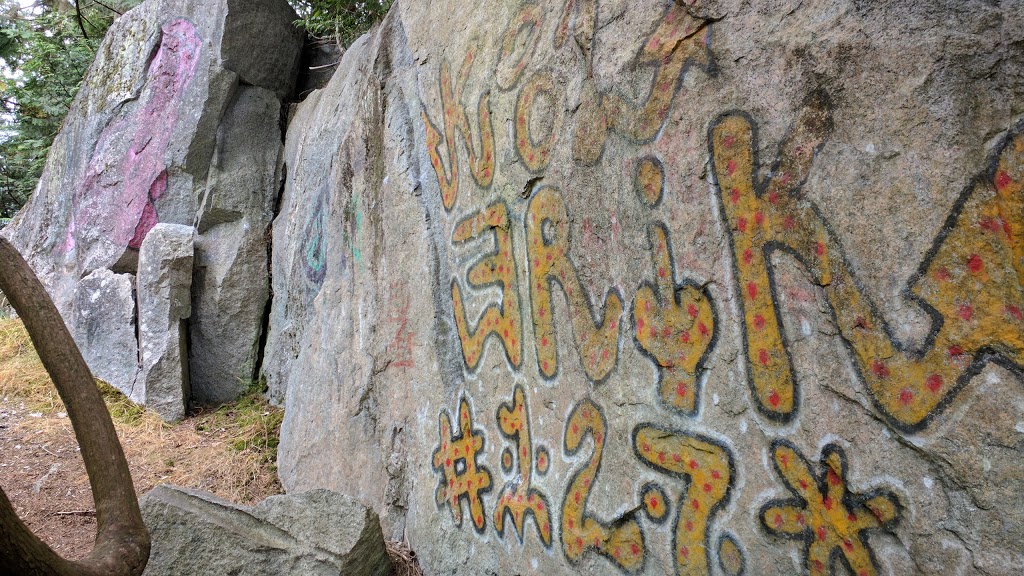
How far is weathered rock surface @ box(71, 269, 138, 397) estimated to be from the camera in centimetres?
Result: 538

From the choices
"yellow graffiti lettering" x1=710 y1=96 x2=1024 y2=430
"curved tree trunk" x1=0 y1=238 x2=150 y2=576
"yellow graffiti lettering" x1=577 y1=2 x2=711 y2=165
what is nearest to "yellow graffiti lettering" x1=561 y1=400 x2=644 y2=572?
"yellow graffiti lettering" x1=710 y1=96 x2=1024 y2=430

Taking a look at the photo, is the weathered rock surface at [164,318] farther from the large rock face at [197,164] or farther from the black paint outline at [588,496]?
the black paint outline at [588,496]

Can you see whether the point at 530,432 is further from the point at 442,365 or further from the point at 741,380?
the point at 741,380

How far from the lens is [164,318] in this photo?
5.27 metres

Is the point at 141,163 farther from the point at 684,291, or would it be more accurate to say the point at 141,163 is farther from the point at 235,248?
the point at 684,291

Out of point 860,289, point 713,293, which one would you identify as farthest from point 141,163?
point 860,289

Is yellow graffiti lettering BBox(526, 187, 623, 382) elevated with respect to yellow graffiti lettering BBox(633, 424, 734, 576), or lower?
elevated

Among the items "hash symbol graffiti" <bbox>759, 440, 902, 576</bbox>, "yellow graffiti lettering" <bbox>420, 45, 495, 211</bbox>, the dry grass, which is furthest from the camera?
the dry grass

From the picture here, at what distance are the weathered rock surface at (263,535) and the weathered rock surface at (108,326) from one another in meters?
3.12

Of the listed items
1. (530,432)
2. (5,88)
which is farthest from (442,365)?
(5,88)

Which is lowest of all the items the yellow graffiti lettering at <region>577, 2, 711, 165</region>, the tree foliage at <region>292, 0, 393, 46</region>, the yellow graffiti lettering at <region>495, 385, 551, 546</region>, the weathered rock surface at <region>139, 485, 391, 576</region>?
the weathered rock surface at <region>139, 485, 391, 576</region>

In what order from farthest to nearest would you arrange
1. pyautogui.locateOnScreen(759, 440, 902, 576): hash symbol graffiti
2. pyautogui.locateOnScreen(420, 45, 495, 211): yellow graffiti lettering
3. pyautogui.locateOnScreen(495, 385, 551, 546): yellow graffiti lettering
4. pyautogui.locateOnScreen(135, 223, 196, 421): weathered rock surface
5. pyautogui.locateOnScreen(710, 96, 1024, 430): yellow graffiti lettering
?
1. pyautogui.locateOnScreen(135, 223, 196, 421): weathered rock surface
2. pyautogui.locateOnScreen(420, 45, 495, 211): yellow graffiti lettering
3. pyautogui.locateOnScreen(495, 385, 551, 546): yellow graffiti lettering
4. pyautogui.locateOnScreen(759, 440, 902, 576): hash symbol graffiti
5. pyautogui.locateOnScreen(710, 96, 1024, 430): yellow graffiti lettering

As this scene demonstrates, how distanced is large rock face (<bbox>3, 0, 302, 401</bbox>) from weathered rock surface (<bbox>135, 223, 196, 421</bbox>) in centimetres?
17

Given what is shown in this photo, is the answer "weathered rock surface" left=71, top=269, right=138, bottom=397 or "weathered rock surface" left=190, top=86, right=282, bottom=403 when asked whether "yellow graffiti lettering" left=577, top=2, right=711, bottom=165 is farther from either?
"weathered rock surface" left=71, top=269, right=138, bottom=397
